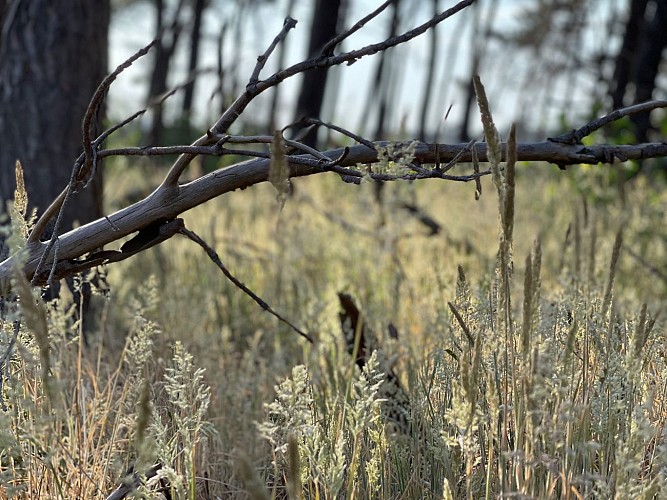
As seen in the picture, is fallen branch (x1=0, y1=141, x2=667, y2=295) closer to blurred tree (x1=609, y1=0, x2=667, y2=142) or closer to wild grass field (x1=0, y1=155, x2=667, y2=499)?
wild grass field (x1=0, y1=155, x2=667, y2=499)

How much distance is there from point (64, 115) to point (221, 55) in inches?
39.5

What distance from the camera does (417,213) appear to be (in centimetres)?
433

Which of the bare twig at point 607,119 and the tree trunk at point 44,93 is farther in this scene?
the tree trunk at point 44,93

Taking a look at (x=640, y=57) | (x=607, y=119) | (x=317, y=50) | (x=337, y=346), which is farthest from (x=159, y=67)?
(x=607, y=119)

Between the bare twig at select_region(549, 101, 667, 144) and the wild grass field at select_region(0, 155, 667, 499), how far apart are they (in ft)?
0.87

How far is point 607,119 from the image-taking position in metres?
1.46

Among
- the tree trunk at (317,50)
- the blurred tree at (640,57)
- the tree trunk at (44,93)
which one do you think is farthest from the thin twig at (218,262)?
the blurred tree at (640,57)

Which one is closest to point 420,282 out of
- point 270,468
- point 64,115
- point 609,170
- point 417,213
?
point 417,213

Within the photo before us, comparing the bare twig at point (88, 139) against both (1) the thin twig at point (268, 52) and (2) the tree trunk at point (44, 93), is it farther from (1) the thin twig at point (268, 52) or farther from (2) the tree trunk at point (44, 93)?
(2) the tree trunk at point (44, 93)

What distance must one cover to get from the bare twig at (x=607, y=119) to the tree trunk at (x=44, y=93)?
196 centimetres

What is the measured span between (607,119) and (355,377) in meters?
0.98

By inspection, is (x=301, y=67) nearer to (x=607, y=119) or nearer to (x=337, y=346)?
(x=607, y=119)

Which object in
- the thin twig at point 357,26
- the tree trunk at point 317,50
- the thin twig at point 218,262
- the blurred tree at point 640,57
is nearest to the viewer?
→ the thin twig at point 357,26

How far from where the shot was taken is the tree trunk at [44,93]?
2902mm
